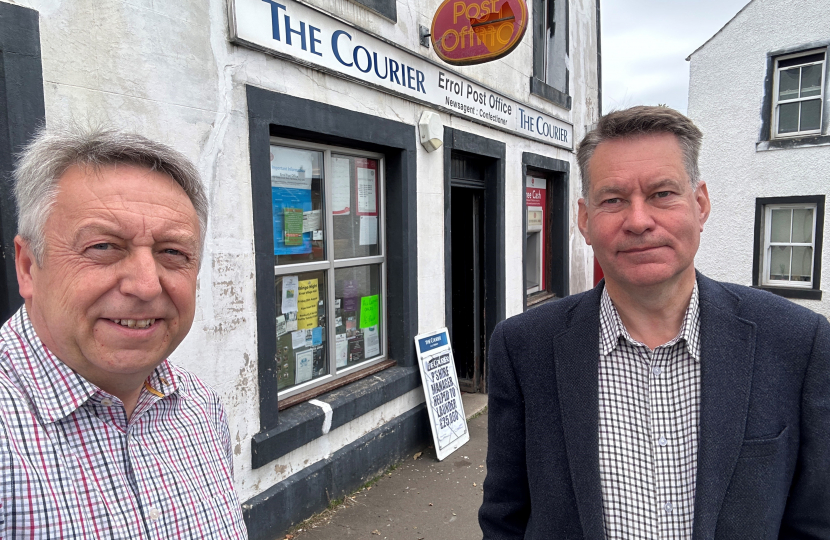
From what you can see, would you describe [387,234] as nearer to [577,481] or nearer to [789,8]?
[577,481]

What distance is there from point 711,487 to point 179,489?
4.19 ft

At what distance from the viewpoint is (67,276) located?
1.13m

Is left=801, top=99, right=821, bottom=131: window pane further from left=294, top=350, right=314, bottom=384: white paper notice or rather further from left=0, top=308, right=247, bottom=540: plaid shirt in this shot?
left=0, top=308, right=247, bottom=540: plaid shirt

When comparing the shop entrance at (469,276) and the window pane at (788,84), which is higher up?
the window pane at (788,84)

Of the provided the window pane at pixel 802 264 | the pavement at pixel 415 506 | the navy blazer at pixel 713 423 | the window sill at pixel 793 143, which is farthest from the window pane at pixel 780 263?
the navy blazer at pixel 713 423

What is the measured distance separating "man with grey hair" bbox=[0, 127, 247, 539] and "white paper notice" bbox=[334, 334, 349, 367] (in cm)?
→ 279

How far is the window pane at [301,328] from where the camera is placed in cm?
361

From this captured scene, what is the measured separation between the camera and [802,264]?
1080 cm

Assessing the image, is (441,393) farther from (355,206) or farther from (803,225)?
(803,225)

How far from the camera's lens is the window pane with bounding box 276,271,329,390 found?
3.61 metres

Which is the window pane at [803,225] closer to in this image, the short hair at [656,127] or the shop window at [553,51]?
the shop window at [553,51]

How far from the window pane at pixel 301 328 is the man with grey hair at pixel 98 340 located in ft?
7.65

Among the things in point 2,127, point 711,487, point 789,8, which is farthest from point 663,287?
point 789,8

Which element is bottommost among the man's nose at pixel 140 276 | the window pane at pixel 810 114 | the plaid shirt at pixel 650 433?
the plaid shirt at pixel 650 433
